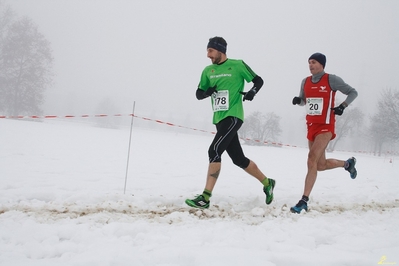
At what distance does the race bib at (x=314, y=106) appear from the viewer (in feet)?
12.0

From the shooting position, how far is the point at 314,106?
12.2 feet

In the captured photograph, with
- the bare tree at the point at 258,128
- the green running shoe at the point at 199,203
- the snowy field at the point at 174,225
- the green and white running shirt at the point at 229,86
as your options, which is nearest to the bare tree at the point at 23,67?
the snowy field at the point at 174,225

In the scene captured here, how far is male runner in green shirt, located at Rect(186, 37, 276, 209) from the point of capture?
133 inches

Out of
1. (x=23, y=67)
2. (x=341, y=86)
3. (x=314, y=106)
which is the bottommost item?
(x=314, y=106)

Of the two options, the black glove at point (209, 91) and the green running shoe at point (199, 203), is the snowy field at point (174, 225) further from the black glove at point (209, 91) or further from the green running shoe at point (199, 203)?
the black glove at point (209, 91)

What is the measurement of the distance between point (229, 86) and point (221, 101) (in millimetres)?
237

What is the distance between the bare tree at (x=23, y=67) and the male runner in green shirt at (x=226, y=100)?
84.9ft

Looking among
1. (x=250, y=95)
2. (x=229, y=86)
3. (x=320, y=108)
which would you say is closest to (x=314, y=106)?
(x=320, y=108)

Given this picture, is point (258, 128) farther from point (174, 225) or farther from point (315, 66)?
point (174, 225)

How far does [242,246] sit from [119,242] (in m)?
1.04

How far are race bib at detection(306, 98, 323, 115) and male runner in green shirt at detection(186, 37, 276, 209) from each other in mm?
878

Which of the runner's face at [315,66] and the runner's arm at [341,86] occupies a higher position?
the runner's face at [315,66]

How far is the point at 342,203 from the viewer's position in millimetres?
3947

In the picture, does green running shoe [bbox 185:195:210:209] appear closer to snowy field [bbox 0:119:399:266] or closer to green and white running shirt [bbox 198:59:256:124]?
snowy field [bbox 0:119:399:266]
